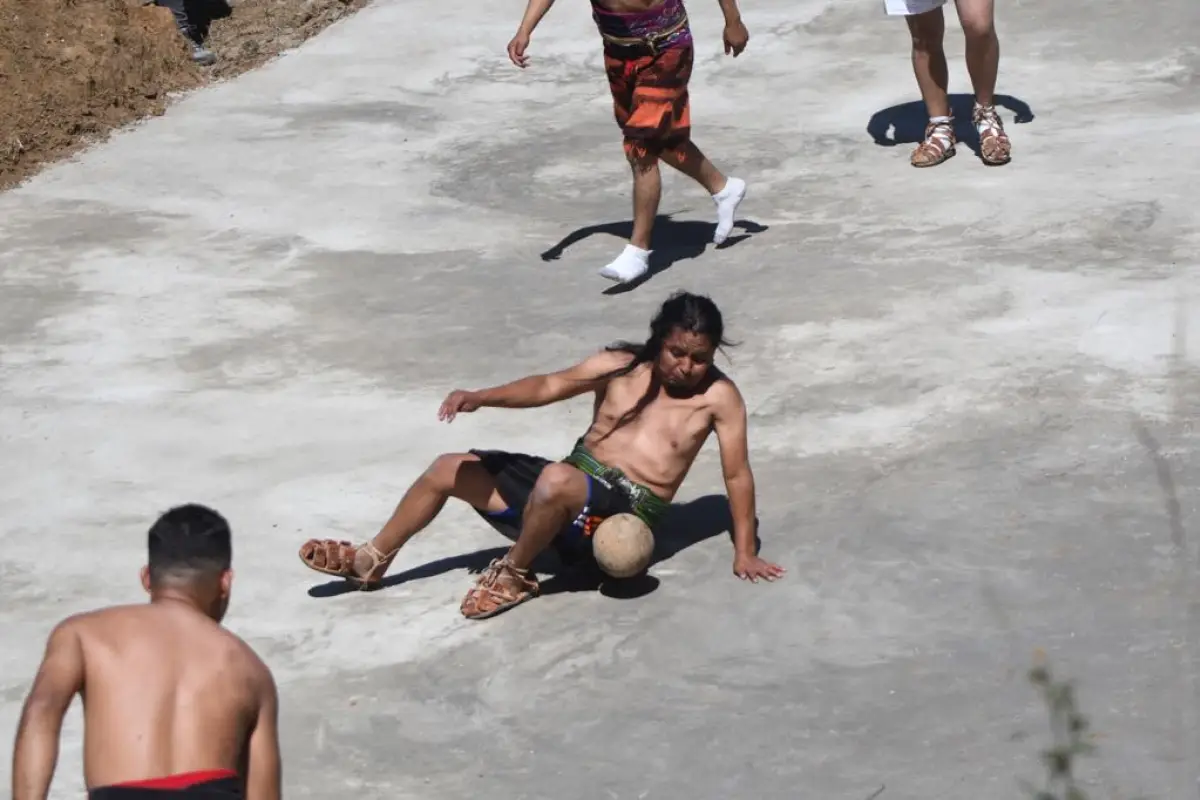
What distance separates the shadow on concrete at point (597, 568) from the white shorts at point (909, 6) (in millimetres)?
3779

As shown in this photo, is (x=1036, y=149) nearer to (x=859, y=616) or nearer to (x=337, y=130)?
(x=337, y=130)

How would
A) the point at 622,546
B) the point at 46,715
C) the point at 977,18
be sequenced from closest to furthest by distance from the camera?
the point at 46,715 < the point at 622,546 < the point at 977,18

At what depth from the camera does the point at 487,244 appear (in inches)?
365

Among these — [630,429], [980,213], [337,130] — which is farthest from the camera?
[337,130]

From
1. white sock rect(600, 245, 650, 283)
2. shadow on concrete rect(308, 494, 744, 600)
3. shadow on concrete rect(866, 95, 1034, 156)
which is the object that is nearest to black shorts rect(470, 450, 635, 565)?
shadow on concrete rect(308, 494, 744, 600)

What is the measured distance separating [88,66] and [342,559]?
6.30 metres

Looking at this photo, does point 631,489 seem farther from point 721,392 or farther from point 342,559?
point 342,559

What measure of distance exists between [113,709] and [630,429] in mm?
2599

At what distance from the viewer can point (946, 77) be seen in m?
9.70

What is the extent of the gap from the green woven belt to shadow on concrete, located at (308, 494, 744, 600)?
0.16 meters

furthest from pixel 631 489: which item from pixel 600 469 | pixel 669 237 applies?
pixel 669 237

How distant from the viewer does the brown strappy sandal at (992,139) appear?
9531 mm

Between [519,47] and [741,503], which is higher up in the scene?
[519,47]

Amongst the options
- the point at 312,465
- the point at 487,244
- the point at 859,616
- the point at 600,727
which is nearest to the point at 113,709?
the point at 600,727
